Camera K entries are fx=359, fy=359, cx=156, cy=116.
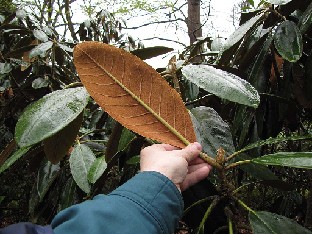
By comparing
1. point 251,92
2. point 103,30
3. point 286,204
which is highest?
point 251,92

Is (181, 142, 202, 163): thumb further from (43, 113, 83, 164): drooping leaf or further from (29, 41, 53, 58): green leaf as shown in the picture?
(29, 41, 53, 58): green leaf

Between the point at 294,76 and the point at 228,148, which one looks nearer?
the point at 228,148

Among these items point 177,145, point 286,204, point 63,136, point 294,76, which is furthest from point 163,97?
point 286,204

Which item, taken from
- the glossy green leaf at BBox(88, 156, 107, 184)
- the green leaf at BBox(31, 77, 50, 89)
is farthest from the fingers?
the green leaf at BBox(31, 77, 50, 89)

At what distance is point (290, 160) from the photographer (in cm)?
48

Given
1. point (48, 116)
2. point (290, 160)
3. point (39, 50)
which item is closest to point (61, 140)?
point (48, 116)

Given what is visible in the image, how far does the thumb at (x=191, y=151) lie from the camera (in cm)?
50

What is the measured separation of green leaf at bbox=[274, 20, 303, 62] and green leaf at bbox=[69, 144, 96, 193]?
1.49 feet

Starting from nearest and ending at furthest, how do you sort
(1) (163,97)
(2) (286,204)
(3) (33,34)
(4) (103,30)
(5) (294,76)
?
(1) (163,97) < (5) (294,76) < (2) (286,204) < (3) (33,34) < (4) (103,30)

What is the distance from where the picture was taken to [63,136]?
1.94ft

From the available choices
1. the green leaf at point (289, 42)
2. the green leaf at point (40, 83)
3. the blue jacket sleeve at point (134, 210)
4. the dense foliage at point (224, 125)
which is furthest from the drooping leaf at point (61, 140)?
the green leaf at point (40, 83)

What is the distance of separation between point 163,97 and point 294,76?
482mm

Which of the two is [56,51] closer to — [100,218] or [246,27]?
[246,27]

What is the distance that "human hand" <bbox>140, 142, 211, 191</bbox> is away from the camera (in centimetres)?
50
